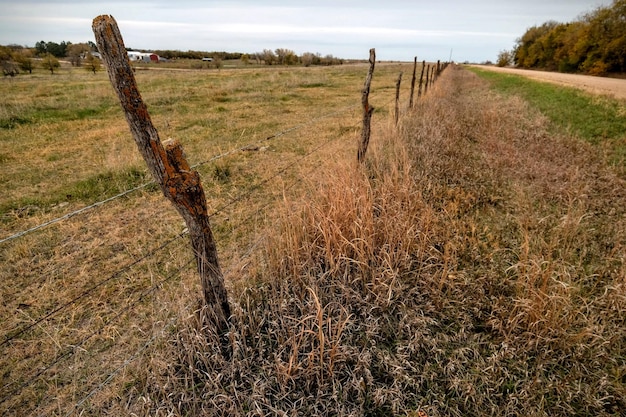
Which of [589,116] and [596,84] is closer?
[589,116]

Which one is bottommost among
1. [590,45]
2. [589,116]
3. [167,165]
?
[589,116]

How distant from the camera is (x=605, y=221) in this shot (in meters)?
4.80

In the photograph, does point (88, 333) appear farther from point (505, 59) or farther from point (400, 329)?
point (505, 59)

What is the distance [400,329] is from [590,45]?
63.3 metres

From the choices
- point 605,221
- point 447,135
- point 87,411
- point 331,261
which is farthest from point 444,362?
point 447,135

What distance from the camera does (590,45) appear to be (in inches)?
1815

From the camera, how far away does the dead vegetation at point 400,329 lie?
223 centimetres

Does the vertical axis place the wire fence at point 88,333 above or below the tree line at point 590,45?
below

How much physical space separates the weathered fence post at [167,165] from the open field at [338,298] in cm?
27

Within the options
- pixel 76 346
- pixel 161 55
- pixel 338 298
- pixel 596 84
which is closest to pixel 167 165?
pixel 338 298

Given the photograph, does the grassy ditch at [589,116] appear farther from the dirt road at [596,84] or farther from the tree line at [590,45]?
the tree line at [590,45]

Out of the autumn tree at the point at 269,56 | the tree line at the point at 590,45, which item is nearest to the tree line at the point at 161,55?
the autumn tree at the point at 269,56

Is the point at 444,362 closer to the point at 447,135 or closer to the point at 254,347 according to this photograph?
the point at 254,347

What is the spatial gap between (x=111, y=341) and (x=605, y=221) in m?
6.61
